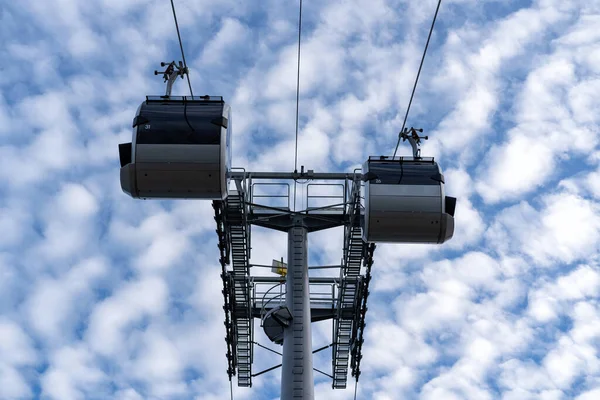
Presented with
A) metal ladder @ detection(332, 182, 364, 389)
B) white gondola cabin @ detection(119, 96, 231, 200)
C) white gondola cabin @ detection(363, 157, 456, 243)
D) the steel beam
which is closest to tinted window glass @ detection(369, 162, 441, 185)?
white gondola cabin @ detection(363, 157, 456, 243)

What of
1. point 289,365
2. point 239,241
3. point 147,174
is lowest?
point 289,365

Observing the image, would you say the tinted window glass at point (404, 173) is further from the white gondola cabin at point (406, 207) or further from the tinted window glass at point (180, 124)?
the tinted window glass at point (180, 124)

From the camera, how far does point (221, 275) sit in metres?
25.3

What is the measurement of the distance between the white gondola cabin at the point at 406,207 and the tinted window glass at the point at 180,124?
417 centimetres

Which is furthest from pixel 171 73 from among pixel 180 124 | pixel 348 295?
pixel 348 295

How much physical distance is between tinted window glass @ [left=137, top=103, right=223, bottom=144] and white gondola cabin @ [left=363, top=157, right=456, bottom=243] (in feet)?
13.7

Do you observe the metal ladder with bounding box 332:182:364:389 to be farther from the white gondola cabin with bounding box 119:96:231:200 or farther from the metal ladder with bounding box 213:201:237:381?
the white gondola cabin with bounding box 119:96:231:200

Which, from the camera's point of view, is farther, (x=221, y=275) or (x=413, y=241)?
(x=221, y=275)

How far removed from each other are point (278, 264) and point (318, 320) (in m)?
2.14

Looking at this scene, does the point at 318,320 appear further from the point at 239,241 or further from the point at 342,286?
the point at 239,241

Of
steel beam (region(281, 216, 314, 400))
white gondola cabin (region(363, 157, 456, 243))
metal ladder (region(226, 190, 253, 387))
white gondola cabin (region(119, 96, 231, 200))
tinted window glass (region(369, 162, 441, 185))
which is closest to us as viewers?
white gondola cabin (region(119, 96, 231, 200))

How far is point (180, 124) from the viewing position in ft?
67.3

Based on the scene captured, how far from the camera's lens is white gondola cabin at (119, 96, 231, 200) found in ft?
65.9

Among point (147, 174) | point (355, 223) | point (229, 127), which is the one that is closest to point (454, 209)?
point (355, 223)
